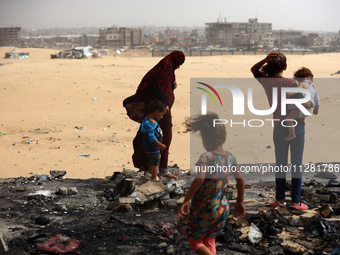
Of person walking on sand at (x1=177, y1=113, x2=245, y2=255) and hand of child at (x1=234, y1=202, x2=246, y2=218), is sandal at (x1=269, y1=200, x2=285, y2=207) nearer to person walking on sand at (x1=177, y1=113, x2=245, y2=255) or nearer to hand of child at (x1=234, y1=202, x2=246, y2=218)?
hand of child at (x1=234, y1=202, x2=246, y2=218)

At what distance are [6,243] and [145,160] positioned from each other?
2249mm

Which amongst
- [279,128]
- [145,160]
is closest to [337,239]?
[279,128]

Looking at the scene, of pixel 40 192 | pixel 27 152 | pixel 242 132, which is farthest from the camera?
pixel 242 132

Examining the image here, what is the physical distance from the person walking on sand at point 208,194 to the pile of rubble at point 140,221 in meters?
0.72

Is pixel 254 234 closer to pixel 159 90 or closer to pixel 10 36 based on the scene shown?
pixel 159 90

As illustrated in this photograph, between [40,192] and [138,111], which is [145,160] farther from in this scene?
[40,192]

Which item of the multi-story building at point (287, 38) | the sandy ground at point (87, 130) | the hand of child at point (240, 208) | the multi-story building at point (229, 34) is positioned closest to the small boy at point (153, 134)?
the hand of child at point (240, 208)

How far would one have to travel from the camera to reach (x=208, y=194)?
3221 millimetres

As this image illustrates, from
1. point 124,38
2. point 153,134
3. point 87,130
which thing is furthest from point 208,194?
point 124,38

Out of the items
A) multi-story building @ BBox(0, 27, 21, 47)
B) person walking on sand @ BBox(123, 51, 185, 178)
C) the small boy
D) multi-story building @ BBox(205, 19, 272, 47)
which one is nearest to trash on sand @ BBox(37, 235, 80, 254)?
the small boy

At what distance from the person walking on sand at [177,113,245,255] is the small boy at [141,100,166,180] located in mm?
2044

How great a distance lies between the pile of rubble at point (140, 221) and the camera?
398 centimetres

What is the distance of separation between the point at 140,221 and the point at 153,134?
1.13 m

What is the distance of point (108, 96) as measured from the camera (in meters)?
16.3
